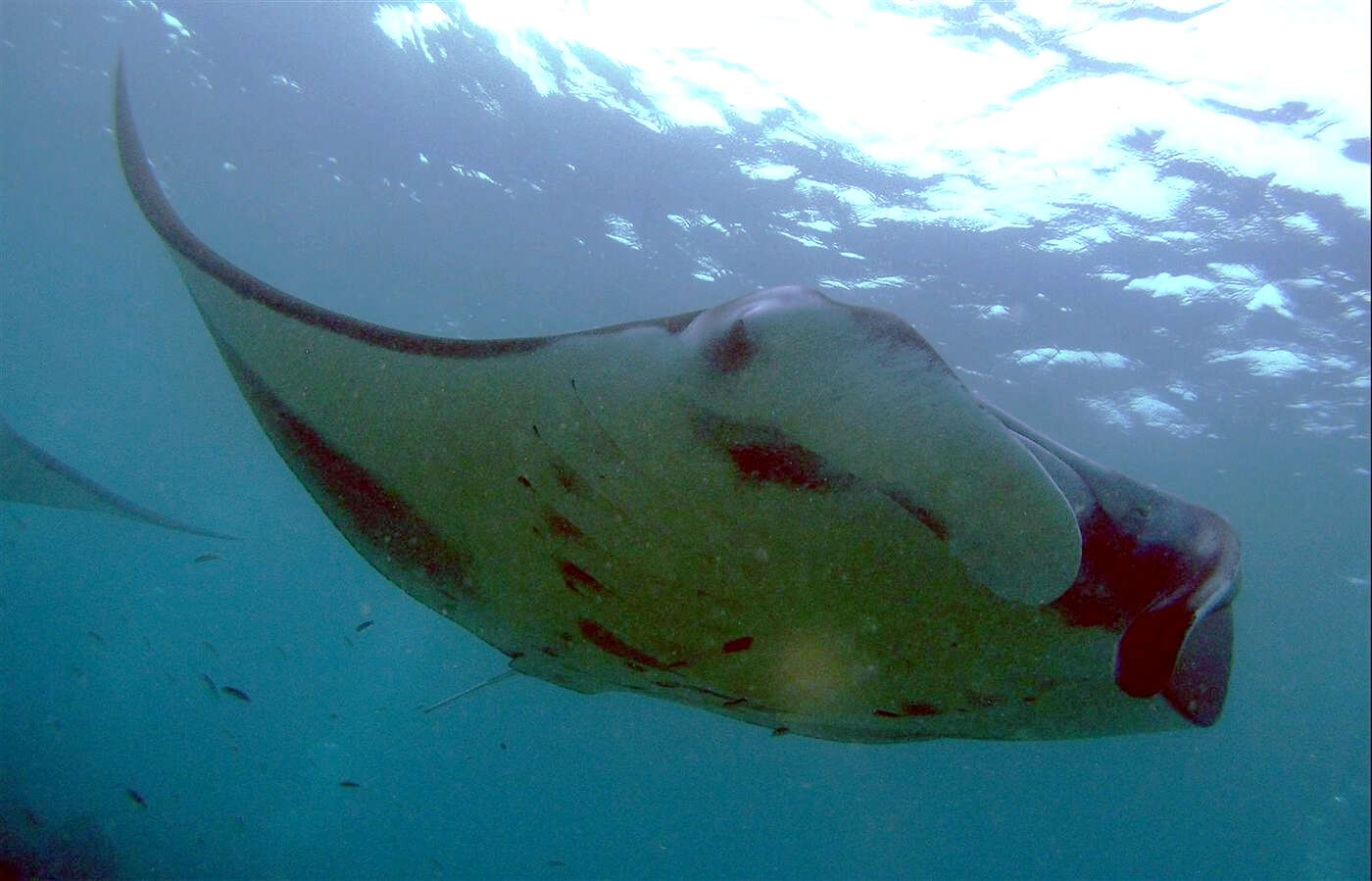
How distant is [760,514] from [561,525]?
2.04 feet

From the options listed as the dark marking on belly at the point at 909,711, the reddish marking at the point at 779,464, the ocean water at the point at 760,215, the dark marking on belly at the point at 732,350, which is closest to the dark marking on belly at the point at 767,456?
the reddish marking at the point at 779,464

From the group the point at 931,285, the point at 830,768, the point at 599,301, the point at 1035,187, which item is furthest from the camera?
the point at 830,768

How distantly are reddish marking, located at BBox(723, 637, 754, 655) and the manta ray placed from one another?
642 centimetres

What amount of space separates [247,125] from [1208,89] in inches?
610

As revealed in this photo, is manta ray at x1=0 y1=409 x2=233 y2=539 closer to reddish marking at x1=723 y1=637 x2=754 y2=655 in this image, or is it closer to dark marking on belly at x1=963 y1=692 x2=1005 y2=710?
reddish marking at x1=723 y1=637 x2=754 y2=655

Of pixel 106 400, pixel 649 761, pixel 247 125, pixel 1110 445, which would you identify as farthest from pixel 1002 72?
pixel 649 761

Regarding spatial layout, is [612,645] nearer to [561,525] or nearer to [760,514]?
[561,525]

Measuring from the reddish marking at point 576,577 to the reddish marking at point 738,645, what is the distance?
413mm

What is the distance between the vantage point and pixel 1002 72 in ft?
29.7

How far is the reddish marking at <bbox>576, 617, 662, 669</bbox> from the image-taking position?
7.90ft

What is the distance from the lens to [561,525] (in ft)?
7.02

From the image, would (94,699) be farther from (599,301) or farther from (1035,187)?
(1035,187)

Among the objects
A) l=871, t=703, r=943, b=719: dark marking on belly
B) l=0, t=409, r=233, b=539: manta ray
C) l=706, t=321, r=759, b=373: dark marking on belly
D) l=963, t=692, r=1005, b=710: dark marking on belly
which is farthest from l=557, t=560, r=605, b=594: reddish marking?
l=0, t=409, r=233, b=539: manta ray

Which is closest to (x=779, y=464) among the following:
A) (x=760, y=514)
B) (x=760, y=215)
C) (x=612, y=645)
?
(x=760, y=514)
